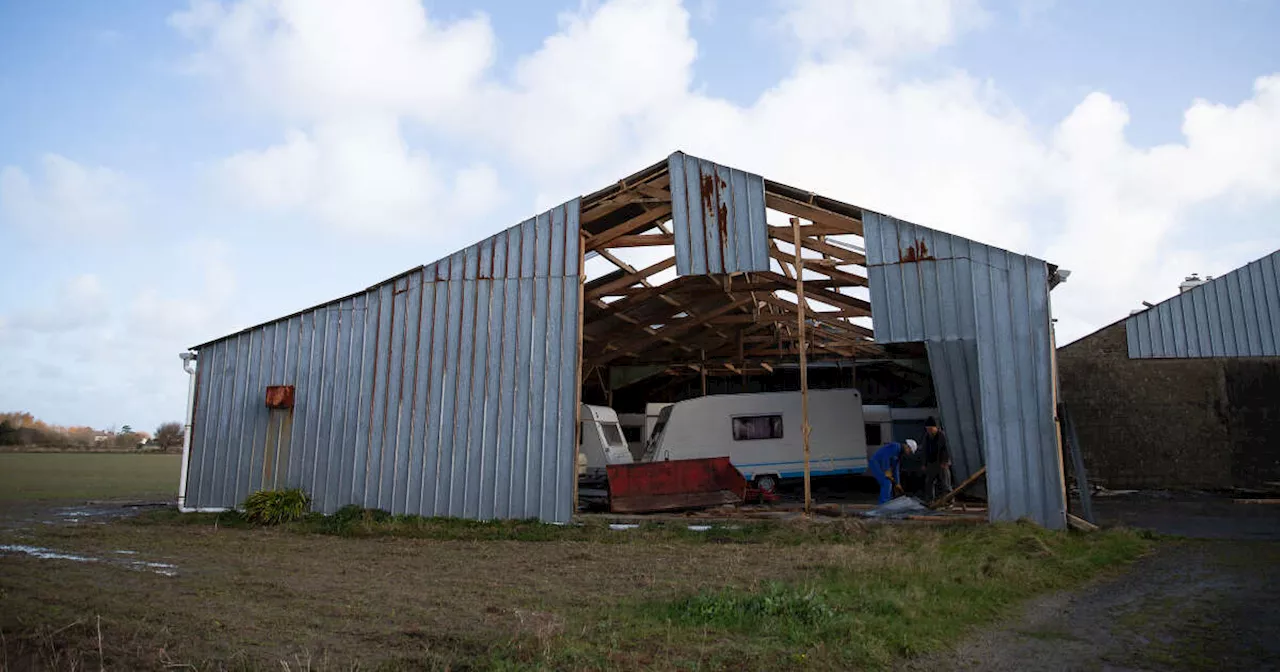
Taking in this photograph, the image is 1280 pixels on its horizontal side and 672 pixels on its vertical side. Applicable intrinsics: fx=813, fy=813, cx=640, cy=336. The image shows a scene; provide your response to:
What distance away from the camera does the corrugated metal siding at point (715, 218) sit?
1328 cm

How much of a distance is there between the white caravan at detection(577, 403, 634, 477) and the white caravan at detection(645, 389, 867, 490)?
1.12m

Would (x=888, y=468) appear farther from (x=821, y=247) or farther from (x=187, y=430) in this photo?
(x=187, y=430)

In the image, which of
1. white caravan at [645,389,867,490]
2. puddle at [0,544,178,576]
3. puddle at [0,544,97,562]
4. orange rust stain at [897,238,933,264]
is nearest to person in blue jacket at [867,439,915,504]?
orange rust stain at [897,238,933,264]

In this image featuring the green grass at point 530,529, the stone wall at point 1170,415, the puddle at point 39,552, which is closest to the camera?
the puddle at point 39,552

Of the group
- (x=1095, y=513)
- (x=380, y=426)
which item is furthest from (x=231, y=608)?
(x=1095, y=513)

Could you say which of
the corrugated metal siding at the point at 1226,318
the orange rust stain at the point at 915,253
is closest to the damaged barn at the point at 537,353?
the orange rust stain at the point at 915,253

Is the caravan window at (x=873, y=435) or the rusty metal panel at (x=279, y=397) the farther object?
the caravan window at (x=873, y=435)

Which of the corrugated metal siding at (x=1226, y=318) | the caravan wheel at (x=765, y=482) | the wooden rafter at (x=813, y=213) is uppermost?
the wooden rafter at (x=813, y=213)

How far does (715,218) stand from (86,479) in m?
25.2

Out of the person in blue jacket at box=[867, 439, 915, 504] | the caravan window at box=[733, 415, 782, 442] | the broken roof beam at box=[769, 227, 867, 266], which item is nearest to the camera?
the broken roof beam at box=[769, 227, 867, 266]

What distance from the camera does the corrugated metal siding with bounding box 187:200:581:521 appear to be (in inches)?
523

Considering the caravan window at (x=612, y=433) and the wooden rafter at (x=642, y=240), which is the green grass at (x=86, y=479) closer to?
the caravan window at (x=612, y=433)

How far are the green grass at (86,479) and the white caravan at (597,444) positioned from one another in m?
11.4

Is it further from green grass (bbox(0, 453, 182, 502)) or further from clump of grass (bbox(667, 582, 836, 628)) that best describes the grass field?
green grass (bbox(0, 453, 182, 502))
